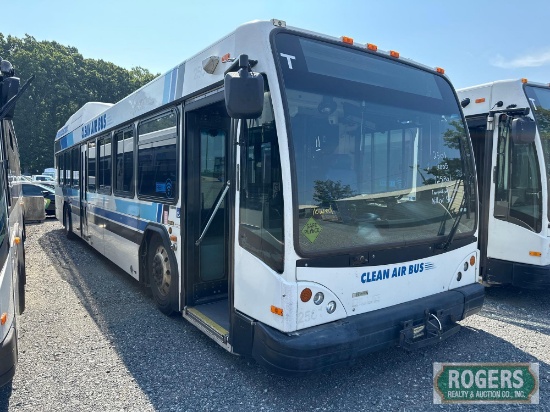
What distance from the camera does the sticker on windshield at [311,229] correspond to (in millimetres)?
2947

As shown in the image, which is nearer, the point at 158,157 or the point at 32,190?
the point at 158,157

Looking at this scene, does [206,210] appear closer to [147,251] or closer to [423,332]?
[147,251]

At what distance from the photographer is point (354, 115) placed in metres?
3.24

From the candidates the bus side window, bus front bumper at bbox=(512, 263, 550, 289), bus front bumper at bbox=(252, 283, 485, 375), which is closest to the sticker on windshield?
bus front bumper at bbox=(252, 283, 485, 375)

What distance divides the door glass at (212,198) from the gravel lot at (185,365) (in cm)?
75

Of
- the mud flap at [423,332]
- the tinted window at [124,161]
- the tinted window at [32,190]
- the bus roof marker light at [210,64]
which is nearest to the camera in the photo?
the mud flap at [423,332]

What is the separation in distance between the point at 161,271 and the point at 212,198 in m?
1.15

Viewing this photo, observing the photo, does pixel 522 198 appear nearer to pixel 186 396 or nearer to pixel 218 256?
pixel 218 256

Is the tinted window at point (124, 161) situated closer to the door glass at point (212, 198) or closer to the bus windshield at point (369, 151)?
the door glass at point (212, 198)

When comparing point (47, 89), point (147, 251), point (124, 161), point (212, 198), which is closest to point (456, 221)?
point (212, 198)

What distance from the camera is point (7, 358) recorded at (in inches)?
106

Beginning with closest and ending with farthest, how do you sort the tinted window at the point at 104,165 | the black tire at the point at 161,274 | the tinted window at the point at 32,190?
the black tire at the point at 161,274, the tinted window at the point at 104,165, the tinted window at the point at 32,190

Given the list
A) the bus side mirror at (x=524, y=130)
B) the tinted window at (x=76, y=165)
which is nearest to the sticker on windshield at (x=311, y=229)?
the bus side mirror at (x=524, y=130)

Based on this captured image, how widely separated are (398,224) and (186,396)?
217 centimetres
